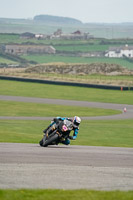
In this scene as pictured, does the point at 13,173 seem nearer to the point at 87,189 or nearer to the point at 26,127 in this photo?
the point at 87,189

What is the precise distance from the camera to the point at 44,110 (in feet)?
206

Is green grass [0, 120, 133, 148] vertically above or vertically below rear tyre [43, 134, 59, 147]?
below

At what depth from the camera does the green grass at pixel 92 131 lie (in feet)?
117

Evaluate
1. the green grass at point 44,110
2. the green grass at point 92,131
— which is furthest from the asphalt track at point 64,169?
the green grass at point 44,110

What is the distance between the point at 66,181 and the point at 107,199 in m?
2.14

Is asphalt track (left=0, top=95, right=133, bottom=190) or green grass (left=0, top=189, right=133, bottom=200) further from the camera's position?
asphalt track (left=0, top=95, right=133, bottom=190)

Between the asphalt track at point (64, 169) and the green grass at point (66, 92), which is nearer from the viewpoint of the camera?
the asphalt track at point (64, 169)

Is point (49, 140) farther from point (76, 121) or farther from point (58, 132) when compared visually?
point (76, 121)

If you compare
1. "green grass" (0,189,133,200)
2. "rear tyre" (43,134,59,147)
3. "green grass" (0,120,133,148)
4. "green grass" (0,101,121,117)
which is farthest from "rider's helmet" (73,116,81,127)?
"green grass" (0,101,121,117)

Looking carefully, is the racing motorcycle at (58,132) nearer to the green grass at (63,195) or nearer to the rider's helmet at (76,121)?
the rider's helmet at (76,121)

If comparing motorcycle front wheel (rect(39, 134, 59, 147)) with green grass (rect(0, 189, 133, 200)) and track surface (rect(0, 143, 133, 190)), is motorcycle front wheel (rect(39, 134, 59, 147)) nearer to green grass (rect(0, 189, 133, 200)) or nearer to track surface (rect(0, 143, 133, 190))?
track surface (rect(0, 143, 133, 190))

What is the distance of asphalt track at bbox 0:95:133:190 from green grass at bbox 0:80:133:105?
53.3 meters

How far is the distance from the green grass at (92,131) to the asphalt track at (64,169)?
12.0 metres

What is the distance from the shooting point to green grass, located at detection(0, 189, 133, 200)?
13.5 meters
